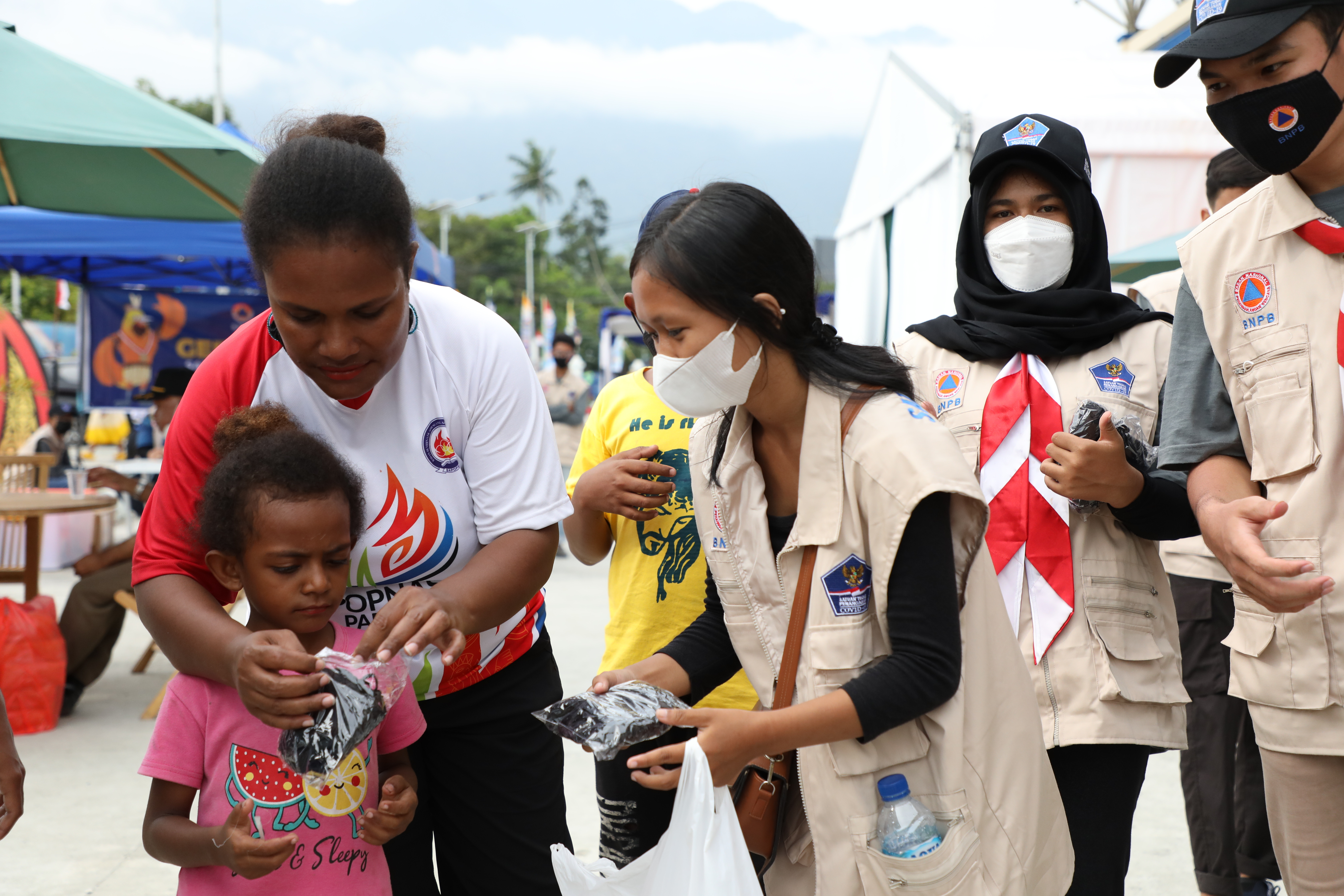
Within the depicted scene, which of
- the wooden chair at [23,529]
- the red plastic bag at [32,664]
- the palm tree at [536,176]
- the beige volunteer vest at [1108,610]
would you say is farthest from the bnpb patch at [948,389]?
the palm tree at [536,176]

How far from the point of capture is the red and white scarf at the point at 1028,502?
2148 millimetres

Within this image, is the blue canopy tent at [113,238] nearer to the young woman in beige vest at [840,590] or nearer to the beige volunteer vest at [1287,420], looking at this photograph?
the young woman in beige vest at [840,590]

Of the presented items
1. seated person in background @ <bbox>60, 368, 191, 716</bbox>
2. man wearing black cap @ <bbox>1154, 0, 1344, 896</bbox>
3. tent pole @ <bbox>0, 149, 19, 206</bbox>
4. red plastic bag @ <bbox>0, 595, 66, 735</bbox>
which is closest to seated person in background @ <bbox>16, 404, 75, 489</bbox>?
tent pole @ <bbox>0, 149, 19, 206</bbox>

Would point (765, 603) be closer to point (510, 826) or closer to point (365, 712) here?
point (365, 712)

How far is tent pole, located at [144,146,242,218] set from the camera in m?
4.91

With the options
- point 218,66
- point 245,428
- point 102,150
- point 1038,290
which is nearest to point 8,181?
point 102,150

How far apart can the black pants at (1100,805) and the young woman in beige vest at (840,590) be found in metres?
0.36

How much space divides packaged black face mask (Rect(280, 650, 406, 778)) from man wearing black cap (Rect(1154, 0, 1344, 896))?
1.33m

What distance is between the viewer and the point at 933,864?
5.10 ft

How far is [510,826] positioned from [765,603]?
0.77 metres

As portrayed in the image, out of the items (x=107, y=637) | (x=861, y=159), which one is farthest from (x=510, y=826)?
(x=861, y=159)

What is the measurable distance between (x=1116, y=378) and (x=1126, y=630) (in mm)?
513

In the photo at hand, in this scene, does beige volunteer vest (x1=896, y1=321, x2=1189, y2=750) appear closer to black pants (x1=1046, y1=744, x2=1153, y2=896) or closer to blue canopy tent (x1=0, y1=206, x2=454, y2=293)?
black pants (x1=1046, y1=744, x2=1153, y2=896)

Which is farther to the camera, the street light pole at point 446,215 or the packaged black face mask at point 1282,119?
the street light pole at point 446,215
